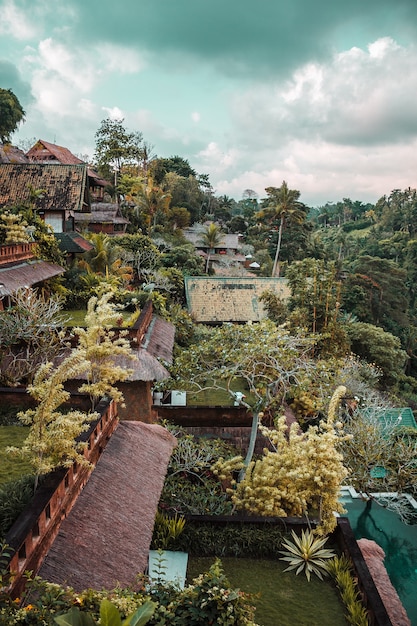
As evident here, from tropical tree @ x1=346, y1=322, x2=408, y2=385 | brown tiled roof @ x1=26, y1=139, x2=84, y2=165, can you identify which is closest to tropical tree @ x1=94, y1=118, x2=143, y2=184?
brown tiled roof @ x1=26, y1=139, x2=84, y2=165

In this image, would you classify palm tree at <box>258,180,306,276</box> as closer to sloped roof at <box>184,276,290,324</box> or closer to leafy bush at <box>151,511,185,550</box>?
sloped roof at <box>184,276,290,324</box>

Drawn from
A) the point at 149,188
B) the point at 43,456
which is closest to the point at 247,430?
the point at 43,456

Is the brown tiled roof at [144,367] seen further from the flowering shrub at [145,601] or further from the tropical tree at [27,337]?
the flowering shrub at [145,601]

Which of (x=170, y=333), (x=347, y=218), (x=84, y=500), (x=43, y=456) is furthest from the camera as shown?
(x=347, y=218)

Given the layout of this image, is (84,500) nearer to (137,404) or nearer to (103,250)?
(137,404)

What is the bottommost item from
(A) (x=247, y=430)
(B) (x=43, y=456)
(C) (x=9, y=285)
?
(A) (x=247, y=430)

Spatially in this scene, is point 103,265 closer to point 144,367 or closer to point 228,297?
point 144,367
